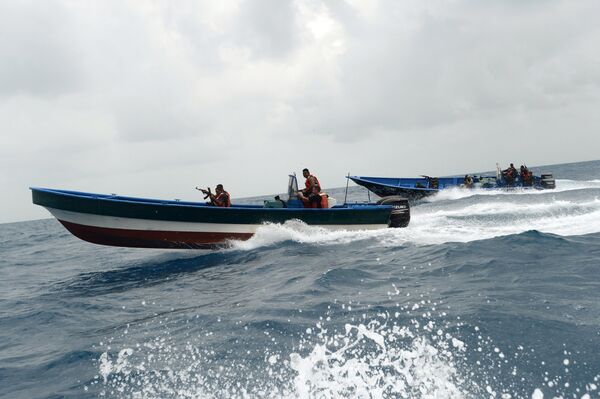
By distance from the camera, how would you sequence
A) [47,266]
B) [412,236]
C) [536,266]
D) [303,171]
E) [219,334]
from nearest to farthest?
1. [219,334]
2. [536,266]
3. [412,236]
4. [303,171]
5. [47,266]

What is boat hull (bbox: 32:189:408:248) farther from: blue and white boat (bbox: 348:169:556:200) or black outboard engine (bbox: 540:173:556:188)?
black outboard engine (bbox: 540:173:556:188)

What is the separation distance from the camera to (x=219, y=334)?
5.41 m

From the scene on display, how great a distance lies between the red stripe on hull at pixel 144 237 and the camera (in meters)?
12.0

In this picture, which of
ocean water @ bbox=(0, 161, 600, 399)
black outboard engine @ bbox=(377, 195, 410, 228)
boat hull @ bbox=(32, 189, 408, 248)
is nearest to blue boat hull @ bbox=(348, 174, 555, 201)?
black outboard engine @ bbox=(377, 195, 410, 228)

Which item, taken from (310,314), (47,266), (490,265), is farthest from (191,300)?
(47,266)

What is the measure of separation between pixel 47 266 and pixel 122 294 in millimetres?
8173

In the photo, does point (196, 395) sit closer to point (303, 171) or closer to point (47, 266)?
point (303, 171)

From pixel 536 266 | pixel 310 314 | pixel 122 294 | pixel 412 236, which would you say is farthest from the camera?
pixel 412 236

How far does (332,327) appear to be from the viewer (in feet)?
17.0

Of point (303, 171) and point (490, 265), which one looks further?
point (303, 171)

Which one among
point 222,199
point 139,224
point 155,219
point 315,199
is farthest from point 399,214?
point 139,224

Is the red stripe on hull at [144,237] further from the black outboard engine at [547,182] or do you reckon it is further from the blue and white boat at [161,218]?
the black outboard engine at [547,182]

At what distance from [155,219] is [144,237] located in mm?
661

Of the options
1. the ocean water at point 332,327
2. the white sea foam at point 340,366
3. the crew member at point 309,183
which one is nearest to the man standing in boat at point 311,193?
the crew member at point 309,183
